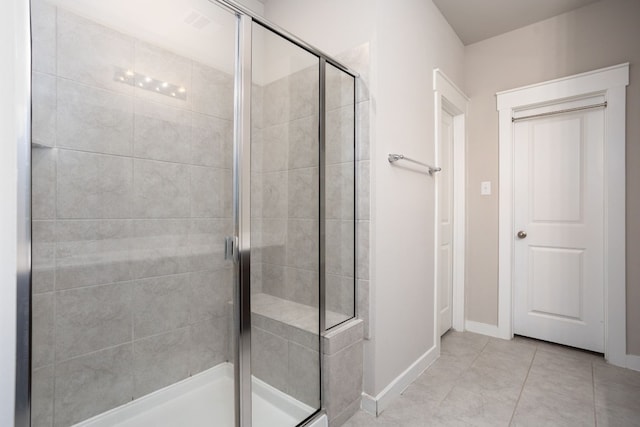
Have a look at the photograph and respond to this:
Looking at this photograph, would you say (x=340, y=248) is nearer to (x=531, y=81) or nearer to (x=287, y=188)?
(x=287, y=188)

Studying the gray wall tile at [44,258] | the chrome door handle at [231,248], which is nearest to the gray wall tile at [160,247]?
the gray wall tile at [44,258]

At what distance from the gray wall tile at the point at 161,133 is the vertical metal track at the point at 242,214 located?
19.5 inches

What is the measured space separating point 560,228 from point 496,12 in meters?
1.73

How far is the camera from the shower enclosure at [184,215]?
1.25m

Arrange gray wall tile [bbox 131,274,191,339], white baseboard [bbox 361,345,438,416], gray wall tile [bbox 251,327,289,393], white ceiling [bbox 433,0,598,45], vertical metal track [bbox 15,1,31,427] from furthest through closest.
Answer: white ceiling [bbox 433,0,598,45] → white baseboard [bbox 361,345,438,416] → gray wall tile [bbox 131,274,191,339] → gray wall tile [bbox 251,327,289,393] → vertical metal track [bbox 15,1,31,427]

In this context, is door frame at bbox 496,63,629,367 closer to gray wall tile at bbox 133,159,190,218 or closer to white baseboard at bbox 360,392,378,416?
white baseboard at bbox 360,392,378,416

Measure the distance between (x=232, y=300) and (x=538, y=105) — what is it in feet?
8.98

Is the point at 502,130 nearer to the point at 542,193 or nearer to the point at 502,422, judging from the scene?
the point at 542,193

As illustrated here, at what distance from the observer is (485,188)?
8.88 ft

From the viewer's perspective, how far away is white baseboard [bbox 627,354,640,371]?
205 cm

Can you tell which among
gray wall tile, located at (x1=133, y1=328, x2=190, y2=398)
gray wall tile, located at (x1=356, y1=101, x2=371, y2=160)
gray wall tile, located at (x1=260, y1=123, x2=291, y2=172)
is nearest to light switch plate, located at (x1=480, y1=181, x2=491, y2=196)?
gray wall tile, located at (x1=356, y1=101, x2=371, y2=160)

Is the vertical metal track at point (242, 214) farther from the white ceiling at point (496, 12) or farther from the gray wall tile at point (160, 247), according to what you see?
the white ceiling at point (496, 12)

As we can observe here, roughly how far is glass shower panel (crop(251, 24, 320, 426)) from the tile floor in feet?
1.62

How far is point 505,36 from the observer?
2605mm
